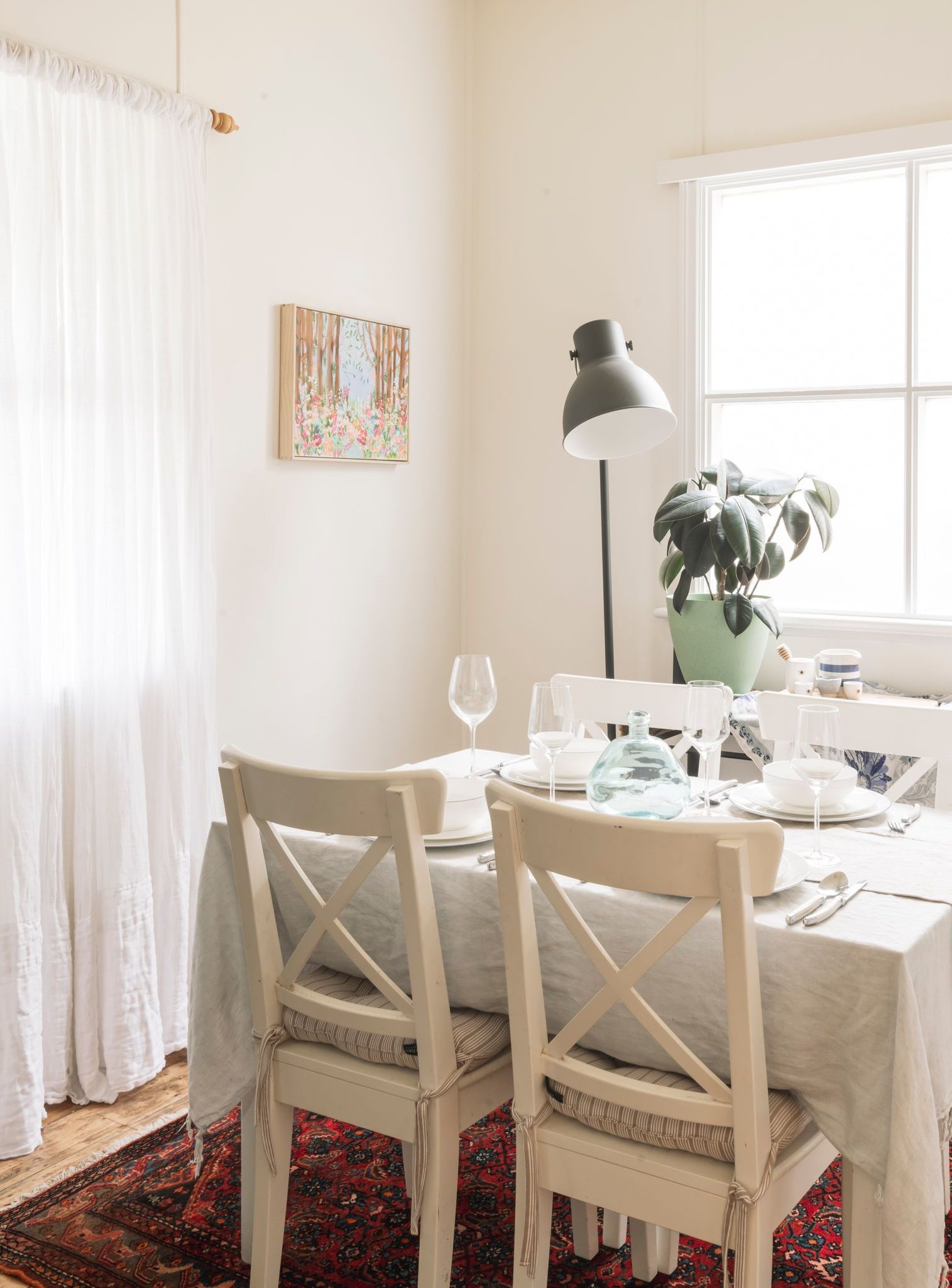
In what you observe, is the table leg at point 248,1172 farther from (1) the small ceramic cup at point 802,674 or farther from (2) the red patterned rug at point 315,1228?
(1) the small ceramic cup at point 802,674

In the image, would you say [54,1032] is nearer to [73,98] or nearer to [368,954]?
[368,954]

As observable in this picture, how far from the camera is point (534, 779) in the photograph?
2.10 m

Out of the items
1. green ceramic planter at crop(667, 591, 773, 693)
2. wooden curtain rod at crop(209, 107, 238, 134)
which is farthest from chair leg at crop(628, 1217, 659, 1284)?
wooden curtain rod at crop(209, 107, 238, 134)

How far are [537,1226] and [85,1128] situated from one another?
1347 millimetres

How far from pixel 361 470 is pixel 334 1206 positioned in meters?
2.11

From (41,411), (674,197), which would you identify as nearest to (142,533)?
(41,411)

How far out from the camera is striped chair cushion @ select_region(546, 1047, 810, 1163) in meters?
1.41

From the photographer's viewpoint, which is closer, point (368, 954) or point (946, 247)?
point (368, 954)

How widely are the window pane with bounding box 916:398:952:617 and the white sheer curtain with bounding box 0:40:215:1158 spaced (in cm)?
199

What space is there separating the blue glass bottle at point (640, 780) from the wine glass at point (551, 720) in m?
0.13

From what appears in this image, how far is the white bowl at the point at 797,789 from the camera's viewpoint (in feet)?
6.26

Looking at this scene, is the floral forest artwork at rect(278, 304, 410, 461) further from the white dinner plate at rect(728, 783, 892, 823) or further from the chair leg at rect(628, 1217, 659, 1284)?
the chair leg at rect(628, 1217, 659, 1284)

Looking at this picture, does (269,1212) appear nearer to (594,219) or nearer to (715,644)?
(715,644)

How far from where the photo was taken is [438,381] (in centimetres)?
386
